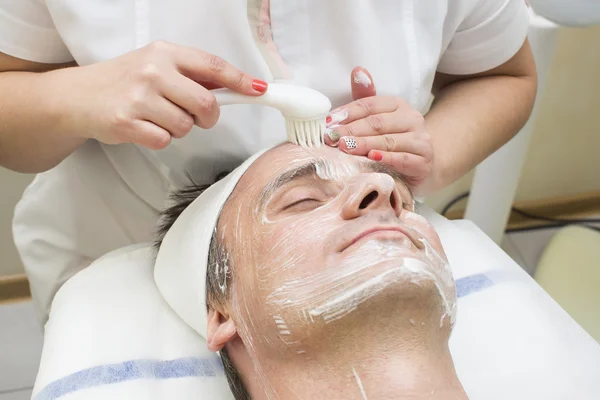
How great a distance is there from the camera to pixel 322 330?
0.65 m

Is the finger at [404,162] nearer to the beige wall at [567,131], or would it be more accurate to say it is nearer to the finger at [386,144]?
the finger at [386,144]

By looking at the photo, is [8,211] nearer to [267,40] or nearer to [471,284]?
[267,40]

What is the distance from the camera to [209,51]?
2.72ft

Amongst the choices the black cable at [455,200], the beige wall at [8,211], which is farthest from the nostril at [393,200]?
the black cable at [455,200]

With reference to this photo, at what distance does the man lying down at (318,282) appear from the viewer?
2.12 feet

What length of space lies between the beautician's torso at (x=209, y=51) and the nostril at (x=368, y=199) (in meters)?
0.21

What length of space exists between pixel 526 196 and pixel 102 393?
170cm

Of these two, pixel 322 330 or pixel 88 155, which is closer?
pixel 322 330

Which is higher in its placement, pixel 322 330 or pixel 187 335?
pixel 322 330

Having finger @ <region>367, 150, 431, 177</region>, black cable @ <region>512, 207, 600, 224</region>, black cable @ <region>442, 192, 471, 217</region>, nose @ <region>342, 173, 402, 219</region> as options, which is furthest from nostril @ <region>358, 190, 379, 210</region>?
black cable @ <region>512, 207, 600, 224</region>

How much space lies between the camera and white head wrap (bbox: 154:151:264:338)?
808 millimetres

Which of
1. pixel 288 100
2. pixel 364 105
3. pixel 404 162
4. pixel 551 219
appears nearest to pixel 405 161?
pixel 404 162

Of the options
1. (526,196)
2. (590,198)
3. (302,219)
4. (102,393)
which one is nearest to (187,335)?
(102,393)

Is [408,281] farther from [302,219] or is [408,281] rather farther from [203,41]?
[203,41]
